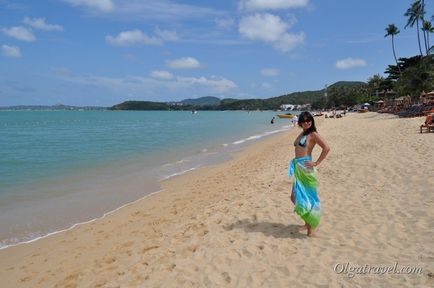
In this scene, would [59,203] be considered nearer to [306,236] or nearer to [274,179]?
[274,179]

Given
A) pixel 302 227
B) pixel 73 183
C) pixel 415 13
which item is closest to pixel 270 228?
pixel 302 227

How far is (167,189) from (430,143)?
9.48m

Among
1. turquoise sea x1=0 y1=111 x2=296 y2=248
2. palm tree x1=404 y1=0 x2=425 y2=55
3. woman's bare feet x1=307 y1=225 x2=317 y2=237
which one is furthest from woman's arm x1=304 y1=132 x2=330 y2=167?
palm tree x1=404 y1=0 x2=425 y2=55

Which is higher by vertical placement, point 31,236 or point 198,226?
point 198,226

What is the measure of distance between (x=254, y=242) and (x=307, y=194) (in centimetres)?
103

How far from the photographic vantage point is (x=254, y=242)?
5.31m

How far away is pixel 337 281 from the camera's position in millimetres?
3994

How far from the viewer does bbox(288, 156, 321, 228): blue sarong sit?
5266 mm

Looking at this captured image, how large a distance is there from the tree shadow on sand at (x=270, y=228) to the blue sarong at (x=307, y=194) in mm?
338

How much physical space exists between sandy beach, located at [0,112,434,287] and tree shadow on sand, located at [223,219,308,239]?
0.05ft

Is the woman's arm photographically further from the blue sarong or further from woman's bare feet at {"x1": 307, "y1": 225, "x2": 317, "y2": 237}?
woman's bare feet at {"x1": 307, "y1": 225, "x2": 317, "y2": 237}

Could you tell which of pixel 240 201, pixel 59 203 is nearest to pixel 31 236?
pixel 59 203

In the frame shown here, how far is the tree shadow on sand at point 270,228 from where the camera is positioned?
5.50m

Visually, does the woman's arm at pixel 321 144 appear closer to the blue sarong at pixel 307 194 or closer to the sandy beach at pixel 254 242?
the blue sarong at pixel 307 194
